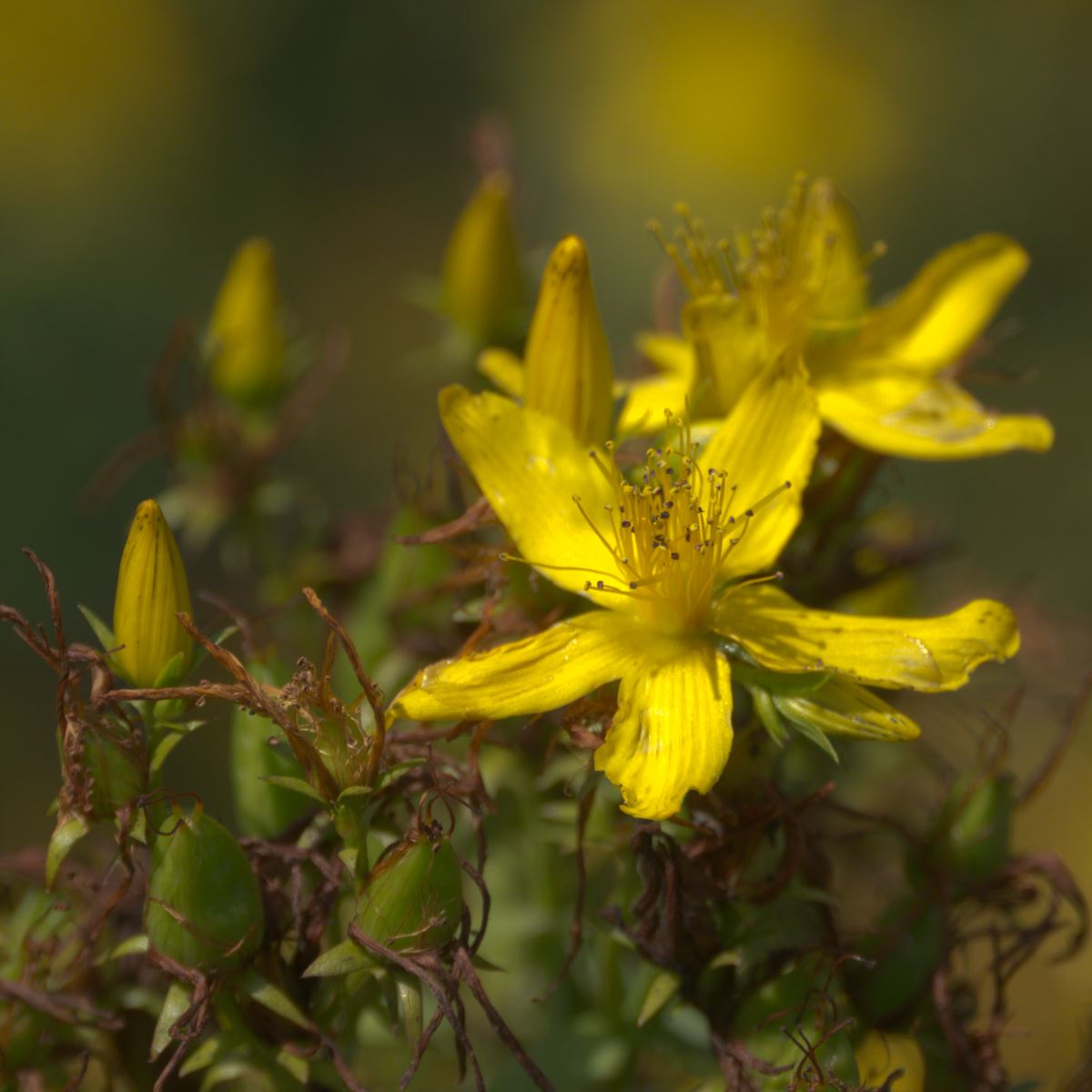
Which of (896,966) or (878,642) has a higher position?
Answer: (878,642)

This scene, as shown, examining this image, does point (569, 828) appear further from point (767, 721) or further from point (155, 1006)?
point (155, 1006)

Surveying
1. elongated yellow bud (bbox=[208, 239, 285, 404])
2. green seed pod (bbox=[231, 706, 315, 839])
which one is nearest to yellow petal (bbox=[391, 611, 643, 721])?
green seed pod (bbox=[231, 706, 315, 839])

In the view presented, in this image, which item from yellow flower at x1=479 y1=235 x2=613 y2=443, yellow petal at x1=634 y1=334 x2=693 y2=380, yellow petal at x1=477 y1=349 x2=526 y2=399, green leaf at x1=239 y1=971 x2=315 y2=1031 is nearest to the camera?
green leaf at x1=239 y1=971 x2=315 y2=1031

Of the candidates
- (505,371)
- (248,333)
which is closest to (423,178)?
(248,333)

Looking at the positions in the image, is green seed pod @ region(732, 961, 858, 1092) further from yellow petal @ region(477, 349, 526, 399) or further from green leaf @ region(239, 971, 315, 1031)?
yellow petal @ region(477, 349, 526, 399)

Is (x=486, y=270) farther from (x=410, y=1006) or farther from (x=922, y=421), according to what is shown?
(x=410, y=1006)

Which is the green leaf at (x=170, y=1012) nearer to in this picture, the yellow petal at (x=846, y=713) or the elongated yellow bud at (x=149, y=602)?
the elongated yellow bud at (x=149, y=602)

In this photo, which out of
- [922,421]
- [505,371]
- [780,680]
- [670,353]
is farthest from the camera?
[670,353]
